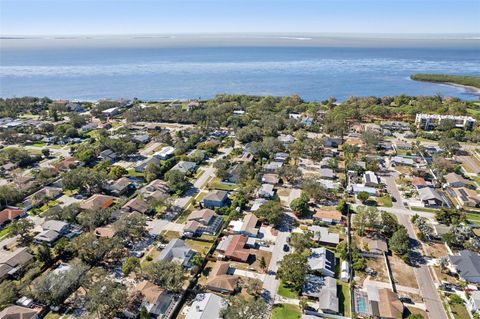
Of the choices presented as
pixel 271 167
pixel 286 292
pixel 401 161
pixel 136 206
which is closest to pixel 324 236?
pixel 286 292

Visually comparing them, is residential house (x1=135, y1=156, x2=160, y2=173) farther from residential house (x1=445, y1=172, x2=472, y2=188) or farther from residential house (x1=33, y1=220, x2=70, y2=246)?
residential house (x1=445, y1=172, x2=472, y2=188)

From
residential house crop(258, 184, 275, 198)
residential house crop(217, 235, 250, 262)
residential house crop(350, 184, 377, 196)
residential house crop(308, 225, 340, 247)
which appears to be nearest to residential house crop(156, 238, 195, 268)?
residential house crop(217, 235, 250, 262)

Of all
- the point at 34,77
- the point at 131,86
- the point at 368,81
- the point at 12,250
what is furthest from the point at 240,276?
the point at 34,77

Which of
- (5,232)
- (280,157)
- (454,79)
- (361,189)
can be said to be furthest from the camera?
(454,79)

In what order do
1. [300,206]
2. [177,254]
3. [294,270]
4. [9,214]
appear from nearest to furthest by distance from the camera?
[294,270], [177,254], [9,214], [300,206]

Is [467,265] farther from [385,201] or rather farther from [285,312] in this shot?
[285,312]

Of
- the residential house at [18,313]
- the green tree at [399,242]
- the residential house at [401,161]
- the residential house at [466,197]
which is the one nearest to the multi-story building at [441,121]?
the residential house at [401,161]
